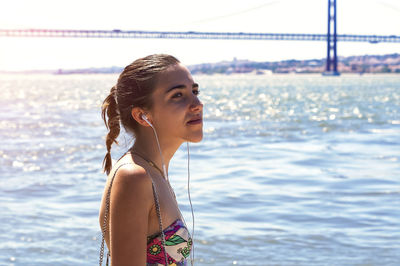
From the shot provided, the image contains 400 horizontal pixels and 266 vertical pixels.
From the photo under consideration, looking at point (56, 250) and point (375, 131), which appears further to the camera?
point (375, 131)

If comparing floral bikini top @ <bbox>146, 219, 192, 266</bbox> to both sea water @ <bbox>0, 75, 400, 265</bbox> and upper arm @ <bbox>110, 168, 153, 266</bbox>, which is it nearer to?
upper arm @ <bbox>110, 168, 153, 266</bbox>

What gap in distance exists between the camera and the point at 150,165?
1479 millimetres

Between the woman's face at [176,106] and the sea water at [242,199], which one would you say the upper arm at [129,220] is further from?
the sea water at [242,199]

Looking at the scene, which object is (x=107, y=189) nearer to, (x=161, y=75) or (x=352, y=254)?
(x=161, y=75)

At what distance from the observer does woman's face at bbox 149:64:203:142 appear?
1487 mm

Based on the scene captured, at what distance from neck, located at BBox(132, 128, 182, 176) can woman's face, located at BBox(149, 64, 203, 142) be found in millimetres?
43

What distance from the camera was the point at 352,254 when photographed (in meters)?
5.25

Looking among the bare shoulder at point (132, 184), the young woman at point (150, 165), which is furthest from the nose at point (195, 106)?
the bare shoulder at point (132, 184)

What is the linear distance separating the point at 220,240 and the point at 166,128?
414 cm

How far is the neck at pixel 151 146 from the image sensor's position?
4.97ft

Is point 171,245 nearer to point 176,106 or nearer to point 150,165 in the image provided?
point 150,165

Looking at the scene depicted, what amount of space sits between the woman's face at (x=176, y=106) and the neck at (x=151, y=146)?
43mm

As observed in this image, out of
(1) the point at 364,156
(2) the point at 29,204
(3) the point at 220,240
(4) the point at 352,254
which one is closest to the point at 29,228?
(2) the point at 29,204

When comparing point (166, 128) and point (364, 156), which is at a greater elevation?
point (166, 128)
